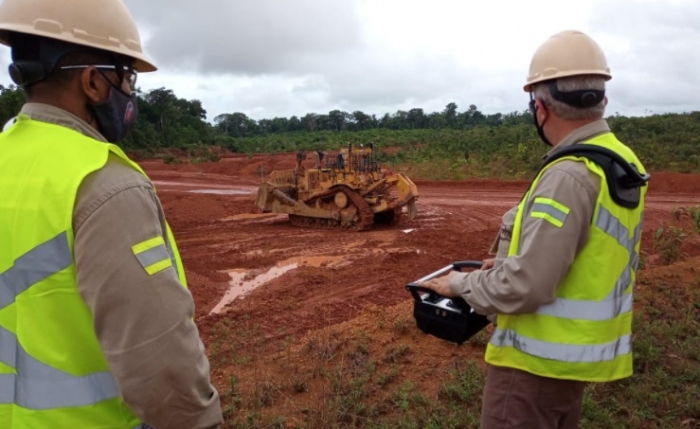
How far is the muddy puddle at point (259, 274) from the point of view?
931 cm

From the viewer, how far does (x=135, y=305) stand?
1461 millimetres

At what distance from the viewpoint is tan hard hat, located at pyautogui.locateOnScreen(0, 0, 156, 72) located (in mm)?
1609

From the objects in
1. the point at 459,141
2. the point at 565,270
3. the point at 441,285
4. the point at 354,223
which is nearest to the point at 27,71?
the point at 441,285

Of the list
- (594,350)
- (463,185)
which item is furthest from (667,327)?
(463,185)

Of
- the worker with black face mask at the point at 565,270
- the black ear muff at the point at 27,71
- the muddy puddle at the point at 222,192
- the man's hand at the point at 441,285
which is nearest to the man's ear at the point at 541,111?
the worker with black face mask at the point at 565,270

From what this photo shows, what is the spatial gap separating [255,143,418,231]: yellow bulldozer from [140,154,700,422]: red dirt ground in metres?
0.43

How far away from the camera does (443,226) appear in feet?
48.6

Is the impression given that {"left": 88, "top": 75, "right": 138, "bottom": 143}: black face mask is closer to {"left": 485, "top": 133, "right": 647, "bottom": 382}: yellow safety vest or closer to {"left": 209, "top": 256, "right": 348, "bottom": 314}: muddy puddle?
{"left": 485, "top": 133, "right": 647, "bottom": 382}: yellow safety vest

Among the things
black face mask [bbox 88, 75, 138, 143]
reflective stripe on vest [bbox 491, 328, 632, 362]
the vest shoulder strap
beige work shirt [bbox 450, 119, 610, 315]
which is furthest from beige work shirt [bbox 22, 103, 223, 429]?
the vest shoulder strap

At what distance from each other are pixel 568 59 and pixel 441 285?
105cm

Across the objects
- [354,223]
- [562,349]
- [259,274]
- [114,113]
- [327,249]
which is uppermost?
[114,113]

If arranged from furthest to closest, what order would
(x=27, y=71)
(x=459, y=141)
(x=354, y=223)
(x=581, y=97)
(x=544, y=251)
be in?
(x=459, y=141)
(x=354, y=223)
(x=581, y=97)
(x=544, y=251)
(x=27, y=71)

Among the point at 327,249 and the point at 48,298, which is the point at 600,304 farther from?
the point at 327,249

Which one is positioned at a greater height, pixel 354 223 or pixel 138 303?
pixel 138 303
